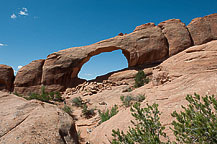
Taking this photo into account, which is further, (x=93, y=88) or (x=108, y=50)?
(x=108, y=50)

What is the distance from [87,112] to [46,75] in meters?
12.5

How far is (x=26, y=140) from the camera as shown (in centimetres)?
218

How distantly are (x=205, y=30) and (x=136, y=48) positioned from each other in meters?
9.42

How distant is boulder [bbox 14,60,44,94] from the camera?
1908cm

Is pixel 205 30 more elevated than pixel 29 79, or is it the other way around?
pixel 205 30

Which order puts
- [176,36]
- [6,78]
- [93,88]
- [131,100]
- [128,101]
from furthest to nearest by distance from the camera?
[6,78] < [176,36] < [93,88] < [131,100] < [128,101]

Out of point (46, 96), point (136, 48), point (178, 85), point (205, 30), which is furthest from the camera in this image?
point (136, 48)

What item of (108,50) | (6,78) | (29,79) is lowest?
(29,79)

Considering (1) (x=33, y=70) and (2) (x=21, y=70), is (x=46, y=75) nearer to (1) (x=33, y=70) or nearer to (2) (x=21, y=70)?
(1) (x=33, y=70)

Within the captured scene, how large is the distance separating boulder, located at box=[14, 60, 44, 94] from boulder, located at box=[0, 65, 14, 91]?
1.92 metres

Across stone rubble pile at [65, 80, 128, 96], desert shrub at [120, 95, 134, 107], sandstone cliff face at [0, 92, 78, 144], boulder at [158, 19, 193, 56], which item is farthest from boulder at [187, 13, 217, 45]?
sandstone cliff face at [0, 92, 78, 144]

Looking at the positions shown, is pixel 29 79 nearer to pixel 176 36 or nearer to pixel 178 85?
pixel 178 85

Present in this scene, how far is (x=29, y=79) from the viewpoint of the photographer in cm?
1919

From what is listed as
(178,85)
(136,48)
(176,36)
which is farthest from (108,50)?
(178,85)
